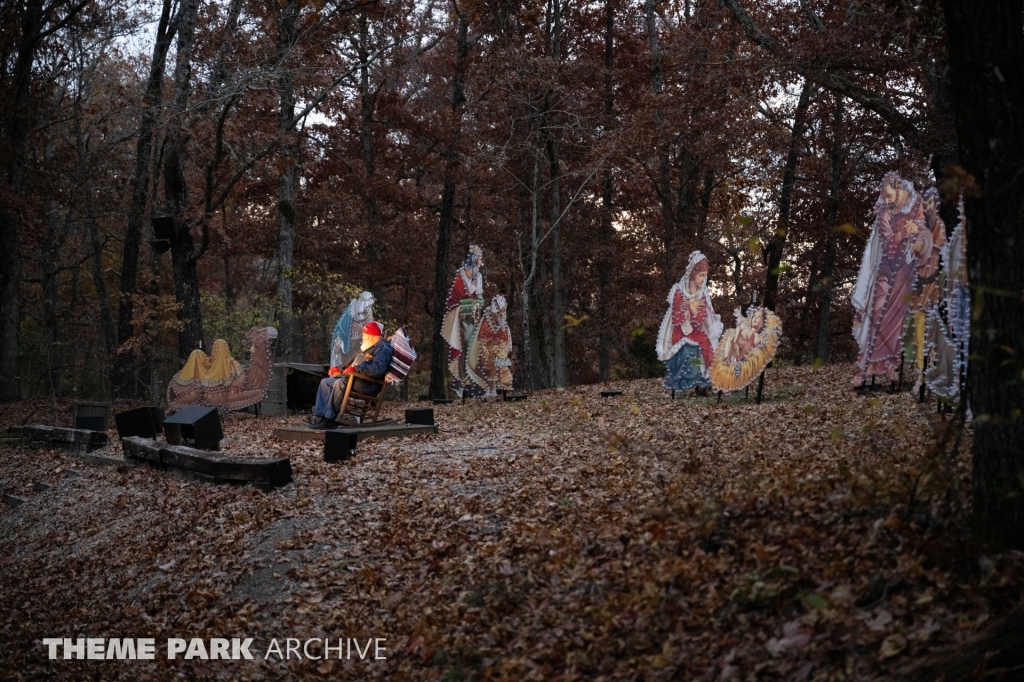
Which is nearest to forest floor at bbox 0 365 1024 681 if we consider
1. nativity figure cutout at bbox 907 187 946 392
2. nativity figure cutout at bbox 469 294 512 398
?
nativity figure cutout at bbox 907 187 946 392

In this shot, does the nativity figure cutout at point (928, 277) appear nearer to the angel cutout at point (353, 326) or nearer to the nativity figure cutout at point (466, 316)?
the angel cutout at point (353, 326)

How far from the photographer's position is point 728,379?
14750 millimetres

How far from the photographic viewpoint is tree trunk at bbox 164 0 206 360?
1873 cm

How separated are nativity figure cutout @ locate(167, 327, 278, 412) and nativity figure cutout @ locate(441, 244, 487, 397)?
3729 mm

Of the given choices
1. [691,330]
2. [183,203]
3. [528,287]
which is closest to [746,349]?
[691,330]

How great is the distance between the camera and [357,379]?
1389 cm

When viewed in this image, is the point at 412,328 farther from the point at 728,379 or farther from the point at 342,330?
→ the point at 728,379

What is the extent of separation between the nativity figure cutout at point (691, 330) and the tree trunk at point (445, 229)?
8235mm

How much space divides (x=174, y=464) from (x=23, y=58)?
14.2 meters

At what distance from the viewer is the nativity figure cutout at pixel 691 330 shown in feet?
51.4

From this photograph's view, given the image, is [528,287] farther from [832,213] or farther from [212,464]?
[212,464]

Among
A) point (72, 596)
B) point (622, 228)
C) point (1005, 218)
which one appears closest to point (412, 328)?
point (622, 228)

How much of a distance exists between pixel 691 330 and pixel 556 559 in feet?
32.3

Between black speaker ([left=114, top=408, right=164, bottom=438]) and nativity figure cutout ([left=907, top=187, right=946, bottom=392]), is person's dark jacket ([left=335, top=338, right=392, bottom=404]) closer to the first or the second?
black speaker ([left=114, top=408, right=164, bottom=438])
